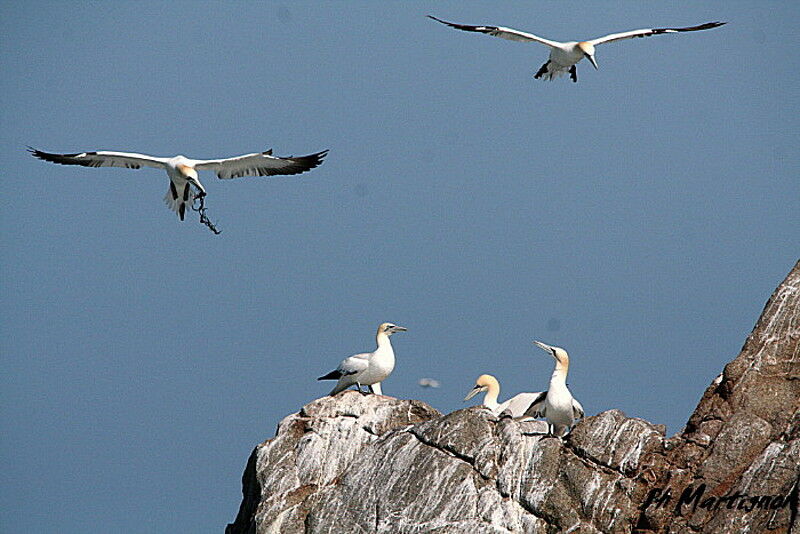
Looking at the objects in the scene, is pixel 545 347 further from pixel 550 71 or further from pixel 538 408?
pixel 550 71

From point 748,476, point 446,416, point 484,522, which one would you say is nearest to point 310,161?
point 446,416

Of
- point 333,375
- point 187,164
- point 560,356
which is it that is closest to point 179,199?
point 187,164

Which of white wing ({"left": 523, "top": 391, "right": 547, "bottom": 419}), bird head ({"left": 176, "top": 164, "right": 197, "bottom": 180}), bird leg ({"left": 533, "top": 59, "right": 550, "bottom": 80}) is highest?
bird leg ({"left": 533, "top": 59, "right": 550, "bottom": 80})

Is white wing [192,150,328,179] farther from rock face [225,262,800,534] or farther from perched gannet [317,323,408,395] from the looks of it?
rock face [225,262,800,534]

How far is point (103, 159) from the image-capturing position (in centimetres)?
2106

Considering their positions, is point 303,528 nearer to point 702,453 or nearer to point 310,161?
point 702,453

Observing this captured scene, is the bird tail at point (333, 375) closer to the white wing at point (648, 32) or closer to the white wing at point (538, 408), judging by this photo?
the white wing at point (538, 408)

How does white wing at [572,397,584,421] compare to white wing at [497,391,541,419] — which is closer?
white wing at [572,397,584,421]

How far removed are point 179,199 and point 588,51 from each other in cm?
780

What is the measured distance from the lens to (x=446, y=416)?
14.7 metres

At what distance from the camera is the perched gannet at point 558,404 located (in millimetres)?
14836

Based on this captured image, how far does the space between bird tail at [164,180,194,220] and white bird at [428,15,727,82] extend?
17.5 feet

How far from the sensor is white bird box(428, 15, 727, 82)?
2134 cm

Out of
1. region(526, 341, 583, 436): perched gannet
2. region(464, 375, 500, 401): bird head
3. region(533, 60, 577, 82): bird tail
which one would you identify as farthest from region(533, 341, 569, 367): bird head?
region(533, 60, 577, 82): bird tail
